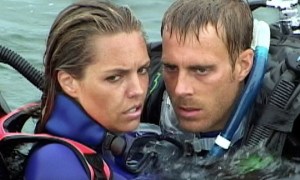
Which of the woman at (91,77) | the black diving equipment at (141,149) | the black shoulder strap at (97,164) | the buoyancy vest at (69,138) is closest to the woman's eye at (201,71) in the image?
the black diving equipment at (141,149)

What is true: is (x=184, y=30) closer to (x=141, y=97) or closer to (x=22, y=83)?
(x=141, y=97)

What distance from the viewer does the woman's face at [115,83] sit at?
2432 millimetres

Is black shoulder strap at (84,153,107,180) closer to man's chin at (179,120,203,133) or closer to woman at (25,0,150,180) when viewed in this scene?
woman at (25,0,150,180)

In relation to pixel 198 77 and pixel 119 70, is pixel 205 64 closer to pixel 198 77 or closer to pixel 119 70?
pixel 198 77

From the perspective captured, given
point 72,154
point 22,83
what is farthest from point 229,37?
point 22,83

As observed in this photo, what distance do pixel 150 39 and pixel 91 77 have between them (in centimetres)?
334

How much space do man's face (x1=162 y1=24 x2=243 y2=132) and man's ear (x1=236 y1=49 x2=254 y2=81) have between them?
0.01 meters

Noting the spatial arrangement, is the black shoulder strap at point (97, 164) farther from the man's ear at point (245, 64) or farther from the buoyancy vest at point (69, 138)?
→ the man's ear at point (245, 64)

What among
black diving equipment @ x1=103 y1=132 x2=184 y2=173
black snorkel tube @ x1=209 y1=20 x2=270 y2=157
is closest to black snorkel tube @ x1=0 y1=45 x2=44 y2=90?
black diving equipment @ x1=103 y1=132 x2=184 y2=173

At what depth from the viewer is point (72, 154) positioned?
2.29 m

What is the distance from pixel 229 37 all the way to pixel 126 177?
2.08ft

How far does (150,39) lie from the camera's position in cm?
575

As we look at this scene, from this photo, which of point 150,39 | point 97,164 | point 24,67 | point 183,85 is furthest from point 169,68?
point 150,39

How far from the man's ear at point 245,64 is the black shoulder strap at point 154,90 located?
1.08 feet
